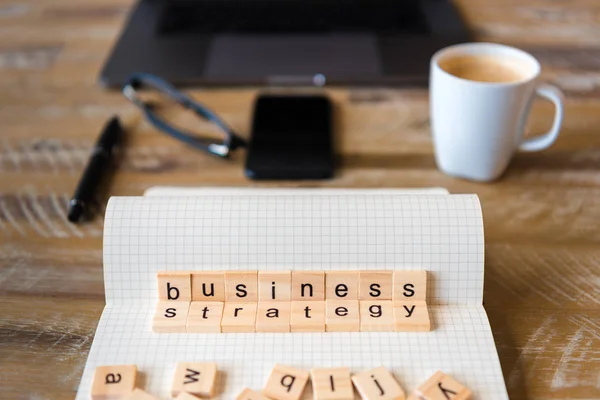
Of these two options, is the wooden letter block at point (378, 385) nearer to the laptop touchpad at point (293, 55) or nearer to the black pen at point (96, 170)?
the black pen at point (96, 170)

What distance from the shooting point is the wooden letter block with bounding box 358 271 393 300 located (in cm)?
49

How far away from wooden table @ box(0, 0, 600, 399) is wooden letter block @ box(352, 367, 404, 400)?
9 centimetres

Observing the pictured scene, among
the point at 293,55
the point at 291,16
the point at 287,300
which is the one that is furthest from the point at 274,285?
the point at 291,16

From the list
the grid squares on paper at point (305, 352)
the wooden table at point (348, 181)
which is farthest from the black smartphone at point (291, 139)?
the grid squares on paper at point (305, 352)

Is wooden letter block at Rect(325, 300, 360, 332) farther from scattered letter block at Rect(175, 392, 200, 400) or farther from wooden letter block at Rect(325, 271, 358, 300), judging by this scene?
scattered letter block at Rect(175, 392, 200, 400)

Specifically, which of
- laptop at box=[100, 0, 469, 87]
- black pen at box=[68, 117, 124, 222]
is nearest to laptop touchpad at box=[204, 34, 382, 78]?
laptop at box=[100, 0, 469, 87]

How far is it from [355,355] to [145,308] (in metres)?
0.16

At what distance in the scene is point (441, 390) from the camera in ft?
1.39

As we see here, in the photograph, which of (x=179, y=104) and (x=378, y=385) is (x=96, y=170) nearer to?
(x=179, y=104)

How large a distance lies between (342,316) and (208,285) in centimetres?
10

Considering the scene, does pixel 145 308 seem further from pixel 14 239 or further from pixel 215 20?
pixel 215 20

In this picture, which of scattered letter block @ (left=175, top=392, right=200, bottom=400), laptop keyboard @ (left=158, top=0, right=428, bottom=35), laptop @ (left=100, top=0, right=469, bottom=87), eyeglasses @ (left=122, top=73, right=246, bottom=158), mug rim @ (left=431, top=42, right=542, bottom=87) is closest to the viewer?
scattered letter block @ (left=175, top=392, right=200, bottom=400)

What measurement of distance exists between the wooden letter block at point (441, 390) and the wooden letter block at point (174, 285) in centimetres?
18

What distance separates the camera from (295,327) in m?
0.47
